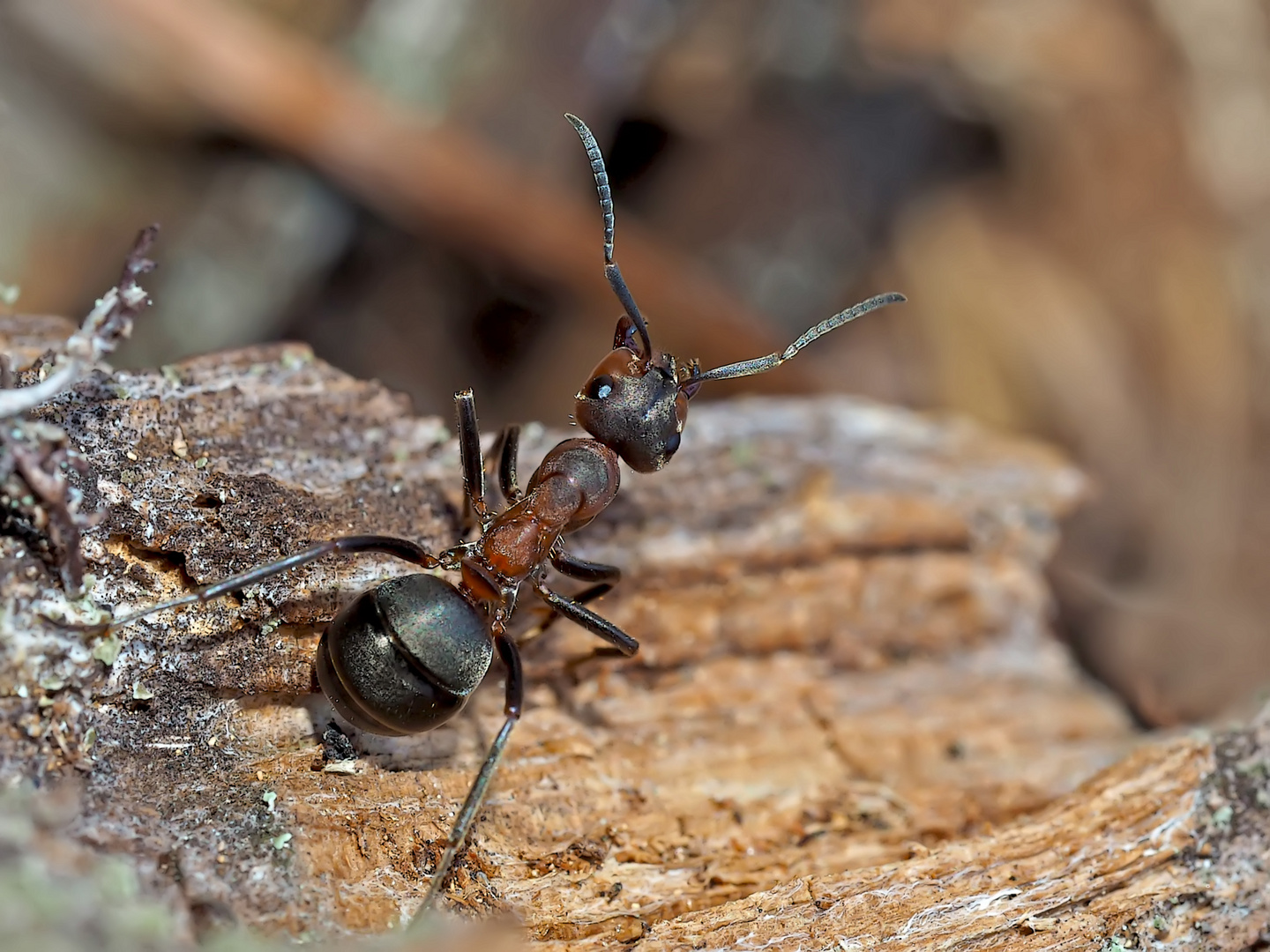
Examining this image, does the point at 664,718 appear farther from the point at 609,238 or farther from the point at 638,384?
the point at 609,238

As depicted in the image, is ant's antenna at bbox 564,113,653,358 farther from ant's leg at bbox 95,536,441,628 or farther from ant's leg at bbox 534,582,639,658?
ant's leg at bbox 95,536,441,628

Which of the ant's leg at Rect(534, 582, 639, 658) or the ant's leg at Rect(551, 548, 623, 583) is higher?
the ant's leg at Rect(551, 548, 623, 583)

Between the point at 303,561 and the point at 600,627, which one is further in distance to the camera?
the point at 600,627

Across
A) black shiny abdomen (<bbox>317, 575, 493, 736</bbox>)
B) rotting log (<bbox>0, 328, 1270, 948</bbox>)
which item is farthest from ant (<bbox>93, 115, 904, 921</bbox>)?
rotting log (<bbox>0, 328, 1270, 948</bbox>)

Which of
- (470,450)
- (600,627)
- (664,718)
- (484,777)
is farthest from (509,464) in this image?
(484,777)

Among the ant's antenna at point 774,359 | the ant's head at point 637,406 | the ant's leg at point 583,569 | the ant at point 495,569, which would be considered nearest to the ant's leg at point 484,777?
the ant at point 495,569

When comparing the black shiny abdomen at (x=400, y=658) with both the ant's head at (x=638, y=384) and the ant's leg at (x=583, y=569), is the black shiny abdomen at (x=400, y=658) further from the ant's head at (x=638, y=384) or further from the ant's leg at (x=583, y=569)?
the ant's head at (x=638, y=384)

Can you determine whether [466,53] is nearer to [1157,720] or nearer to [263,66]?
[263,66]
